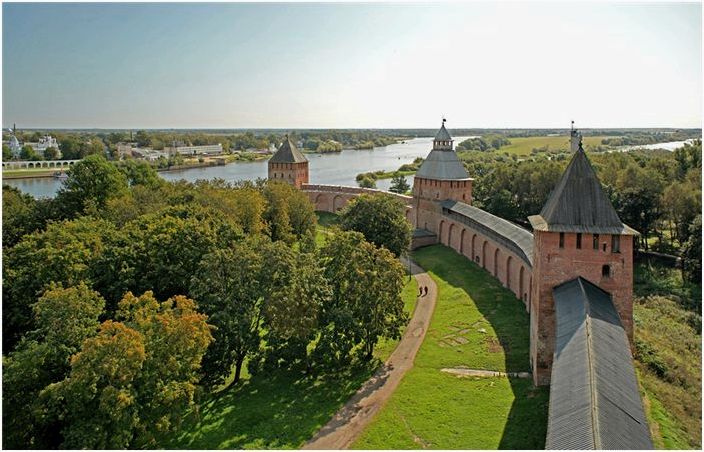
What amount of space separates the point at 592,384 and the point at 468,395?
6519mm

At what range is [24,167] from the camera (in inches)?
3898

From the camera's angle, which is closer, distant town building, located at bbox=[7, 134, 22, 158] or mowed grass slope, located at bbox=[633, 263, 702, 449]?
mowed grass slope, located at bbox=[633, 263, 702, 449]

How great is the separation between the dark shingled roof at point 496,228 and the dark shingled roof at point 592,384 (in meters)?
8.19

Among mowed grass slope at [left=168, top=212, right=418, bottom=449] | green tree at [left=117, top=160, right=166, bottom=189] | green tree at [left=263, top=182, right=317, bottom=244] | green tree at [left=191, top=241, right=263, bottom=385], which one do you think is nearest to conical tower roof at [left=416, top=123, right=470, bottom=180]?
green tree at [left=263, top=182, right=317, bottom=244]

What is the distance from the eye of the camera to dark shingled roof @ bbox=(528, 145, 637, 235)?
19047 millimetres

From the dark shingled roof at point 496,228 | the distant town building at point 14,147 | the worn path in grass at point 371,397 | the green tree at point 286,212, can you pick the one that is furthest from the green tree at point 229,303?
the distant town building at point 14,147

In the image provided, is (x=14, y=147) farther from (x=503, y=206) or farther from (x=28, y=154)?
(x=503, y=206)

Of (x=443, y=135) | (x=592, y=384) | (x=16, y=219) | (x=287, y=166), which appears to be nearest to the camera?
(x=592, y=384)

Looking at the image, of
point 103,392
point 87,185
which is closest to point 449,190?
point 87,185

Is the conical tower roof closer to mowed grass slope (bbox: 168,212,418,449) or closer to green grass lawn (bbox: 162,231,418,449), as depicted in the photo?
mowed grass slope (bbox: 168,212,418,449)

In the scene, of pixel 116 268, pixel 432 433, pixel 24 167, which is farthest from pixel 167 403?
pixel 24 167

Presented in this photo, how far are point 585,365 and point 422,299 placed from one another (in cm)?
1656

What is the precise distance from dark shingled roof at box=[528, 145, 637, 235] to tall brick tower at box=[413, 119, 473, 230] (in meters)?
23.4

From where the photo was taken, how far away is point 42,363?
15.1m
